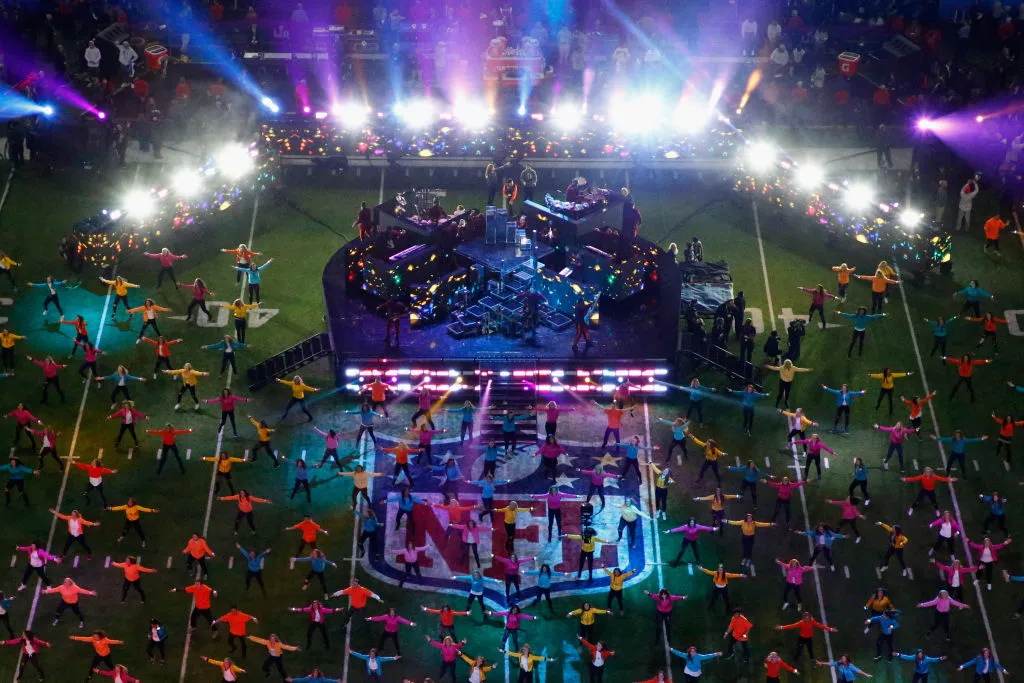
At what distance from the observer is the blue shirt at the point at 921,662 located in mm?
45875

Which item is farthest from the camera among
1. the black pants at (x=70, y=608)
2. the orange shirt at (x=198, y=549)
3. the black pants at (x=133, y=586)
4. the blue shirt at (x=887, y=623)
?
the orange shirt at (x=198, y=549)

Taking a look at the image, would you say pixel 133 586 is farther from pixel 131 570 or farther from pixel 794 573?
pixel 794 573

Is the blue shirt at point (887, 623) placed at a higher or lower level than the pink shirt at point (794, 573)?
lower

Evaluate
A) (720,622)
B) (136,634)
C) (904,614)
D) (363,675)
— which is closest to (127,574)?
(136,634)

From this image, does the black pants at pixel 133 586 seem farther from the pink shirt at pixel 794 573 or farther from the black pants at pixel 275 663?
the pink shirt at pixel 794 573

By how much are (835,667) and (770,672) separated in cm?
244

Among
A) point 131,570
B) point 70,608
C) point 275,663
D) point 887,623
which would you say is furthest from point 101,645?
point 887,623

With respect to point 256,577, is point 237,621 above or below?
below

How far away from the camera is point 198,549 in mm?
48625

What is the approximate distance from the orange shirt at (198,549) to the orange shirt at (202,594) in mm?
1156

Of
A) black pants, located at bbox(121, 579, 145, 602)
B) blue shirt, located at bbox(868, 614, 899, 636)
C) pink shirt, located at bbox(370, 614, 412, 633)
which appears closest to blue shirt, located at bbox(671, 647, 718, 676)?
blue shirt, located at bbox(868, 614, 899, 636)

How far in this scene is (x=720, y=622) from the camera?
48.8 m

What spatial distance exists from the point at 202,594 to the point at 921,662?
17.2 meters

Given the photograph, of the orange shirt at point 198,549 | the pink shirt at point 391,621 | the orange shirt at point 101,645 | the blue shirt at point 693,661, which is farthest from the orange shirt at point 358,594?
the blue shirt at point 693,661
